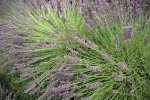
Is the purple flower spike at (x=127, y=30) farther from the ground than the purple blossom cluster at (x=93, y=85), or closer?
farther from the ground

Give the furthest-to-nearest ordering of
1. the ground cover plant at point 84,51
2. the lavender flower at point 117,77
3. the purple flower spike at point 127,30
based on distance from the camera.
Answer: the ground cover plant at point 84,51, the lavender flower at point 117,77, the purple flower spike at point 127,30

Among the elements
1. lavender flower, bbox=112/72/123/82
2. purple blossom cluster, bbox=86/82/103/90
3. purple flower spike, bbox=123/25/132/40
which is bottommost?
purple blossom cluster, bbox=86/82/103/90

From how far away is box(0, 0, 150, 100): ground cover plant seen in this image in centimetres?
211

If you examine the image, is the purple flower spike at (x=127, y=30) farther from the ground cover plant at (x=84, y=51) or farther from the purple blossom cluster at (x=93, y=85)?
the purple blossom cluster at (x=93, y=85)

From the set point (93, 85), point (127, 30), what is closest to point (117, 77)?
point (93, 85)

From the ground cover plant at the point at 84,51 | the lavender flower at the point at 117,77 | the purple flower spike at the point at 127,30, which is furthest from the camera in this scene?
the ground cover plant at the point at 84,51

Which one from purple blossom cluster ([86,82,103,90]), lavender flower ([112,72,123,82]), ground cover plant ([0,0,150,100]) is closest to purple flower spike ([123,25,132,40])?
ground cover plant ([0,0,150,100])

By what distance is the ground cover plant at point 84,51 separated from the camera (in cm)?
211

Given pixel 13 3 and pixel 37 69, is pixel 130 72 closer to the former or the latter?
pixel 37 69

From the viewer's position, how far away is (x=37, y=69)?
2.53m

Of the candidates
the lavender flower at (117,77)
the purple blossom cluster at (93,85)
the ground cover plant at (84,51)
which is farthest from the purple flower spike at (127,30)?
the purple blossom cluster at (93,85)

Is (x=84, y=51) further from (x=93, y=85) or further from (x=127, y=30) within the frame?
(x=127, y=30)

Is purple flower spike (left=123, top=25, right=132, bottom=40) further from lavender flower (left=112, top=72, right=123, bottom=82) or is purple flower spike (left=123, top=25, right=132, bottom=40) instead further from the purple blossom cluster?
the purple blossom cluster

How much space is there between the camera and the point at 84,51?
7.49ft
